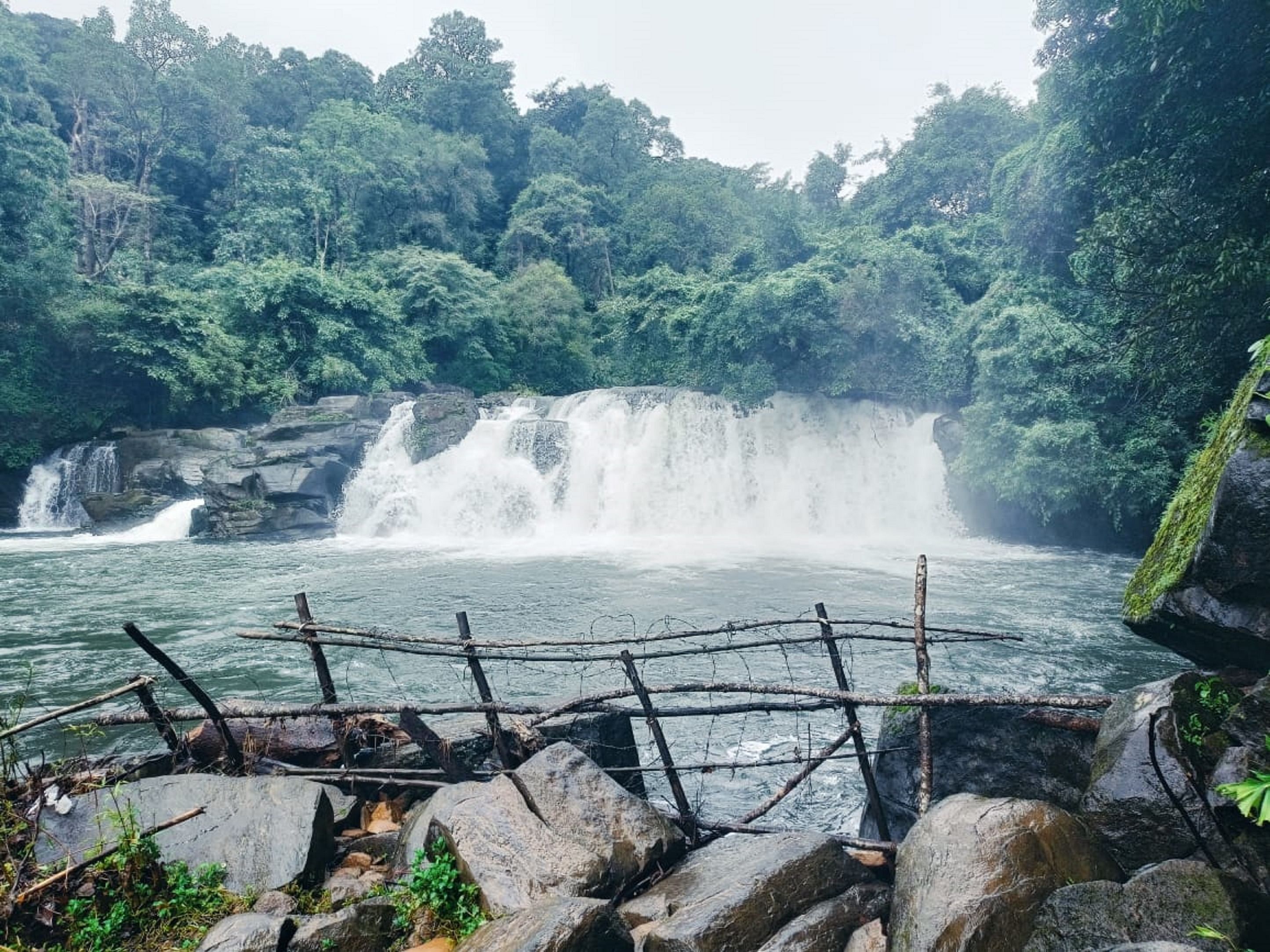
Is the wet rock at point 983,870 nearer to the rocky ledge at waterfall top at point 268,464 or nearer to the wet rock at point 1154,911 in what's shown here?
the wet rock at point 1154,911

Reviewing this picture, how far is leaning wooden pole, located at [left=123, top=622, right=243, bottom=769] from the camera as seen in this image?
3.96 m

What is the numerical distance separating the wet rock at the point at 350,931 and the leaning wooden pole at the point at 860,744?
8.74 feet

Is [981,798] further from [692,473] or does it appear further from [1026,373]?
[692,473]

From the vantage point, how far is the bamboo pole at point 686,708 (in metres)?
4.04

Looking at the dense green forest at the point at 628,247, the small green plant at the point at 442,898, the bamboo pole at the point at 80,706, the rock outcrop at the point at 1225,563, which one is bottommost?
the small green plant at the point at 442,898

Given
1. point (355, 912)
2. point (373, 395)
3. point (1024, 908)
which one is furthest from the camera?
point (373, 395)

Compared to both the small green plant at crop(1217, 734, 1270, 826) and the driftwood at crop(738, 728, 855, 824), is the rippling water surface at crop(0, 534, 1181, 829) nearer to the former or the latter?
the driftwood at crop(738, 728, 855, 824)

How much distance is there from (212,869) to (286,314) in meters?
26.2

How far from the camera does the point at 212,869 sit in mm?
3691

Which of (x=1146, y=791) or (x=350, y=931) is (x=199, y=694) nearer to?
(x=350, y=931)

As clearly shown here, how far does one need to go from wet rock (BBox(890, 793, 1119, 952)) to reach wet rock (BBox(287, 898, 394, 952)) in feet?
7.38

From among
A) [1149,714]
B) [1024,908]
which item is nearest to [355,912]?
[1024,908]

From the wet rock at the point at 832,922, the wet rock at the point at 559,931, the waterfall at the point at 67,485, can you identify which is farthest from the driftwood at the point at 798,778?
the waterfall at the point at 67,485

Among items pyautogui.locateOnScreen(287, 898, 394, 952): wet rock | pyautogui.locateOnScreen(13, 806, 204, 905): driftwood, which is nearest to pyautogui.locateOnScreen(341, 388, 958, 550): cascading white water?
pyautogui.locateOnScreen(13, 806, 204, 905): driftwood
